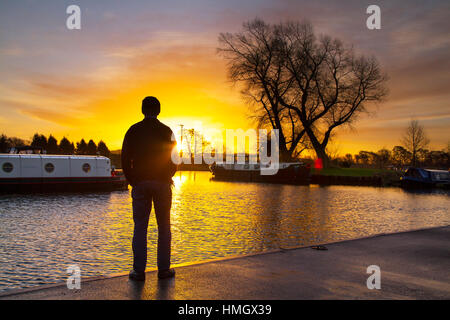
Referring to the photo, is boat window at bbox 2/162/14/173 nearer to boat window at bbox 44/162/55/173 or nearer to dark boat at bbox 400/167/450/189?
boat window at bbox 44/162/55/173

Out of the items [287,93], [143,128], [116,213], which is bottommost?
[116,213]

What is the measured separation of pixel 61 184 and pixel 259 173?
2286 centimetres

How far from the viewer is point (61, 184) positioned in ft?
83.1

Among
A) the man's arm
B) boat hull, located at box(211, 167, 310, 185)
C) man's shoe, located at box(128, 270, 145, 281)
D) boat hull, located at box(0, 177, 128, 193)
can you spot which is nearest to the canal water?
man's shoe, located at box(128, 270, 145, 281)

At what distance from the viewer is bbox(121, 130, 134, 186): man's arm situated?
4980 millimetres

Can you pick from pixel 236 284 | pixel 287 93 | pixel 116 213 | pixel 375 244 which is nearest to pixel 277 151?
pixel 287 93

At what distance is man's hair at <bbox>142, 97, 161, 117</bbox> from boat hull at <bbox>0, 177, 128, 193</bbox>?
2162cm

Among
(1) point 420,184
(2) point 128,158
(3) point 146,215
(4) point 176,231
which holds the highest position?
(2) point 128,158

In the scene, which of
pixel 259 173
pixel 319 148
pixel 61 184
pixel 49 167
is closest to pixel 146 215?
pixel 61 184

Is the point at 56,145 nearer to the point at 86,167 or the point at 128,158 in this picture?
the point at 86,167
